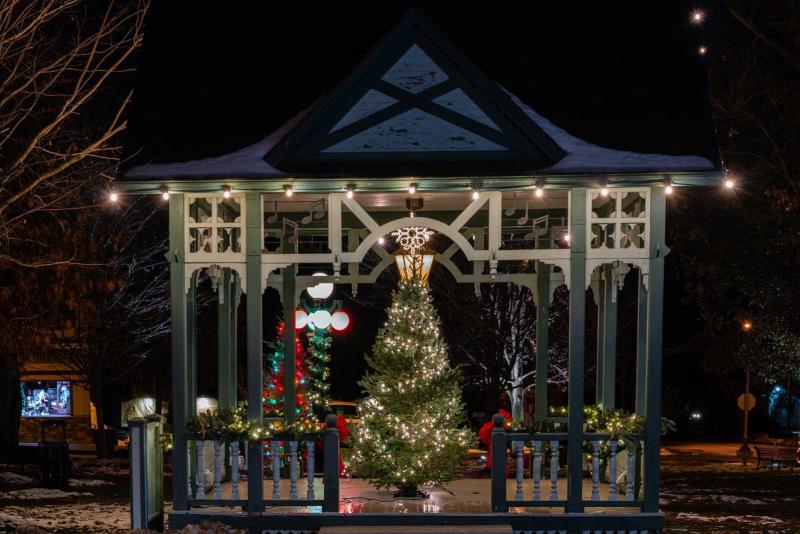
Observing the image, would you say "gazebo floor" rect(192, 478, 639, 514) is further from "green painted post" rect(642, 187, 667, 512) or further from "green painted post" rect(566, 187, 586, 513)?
"green painted post" rect(642, 187, 667, 512)

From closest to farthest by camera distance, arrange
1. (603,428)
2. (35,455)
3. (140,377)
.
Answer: (603,428), (35,455), (140,377)

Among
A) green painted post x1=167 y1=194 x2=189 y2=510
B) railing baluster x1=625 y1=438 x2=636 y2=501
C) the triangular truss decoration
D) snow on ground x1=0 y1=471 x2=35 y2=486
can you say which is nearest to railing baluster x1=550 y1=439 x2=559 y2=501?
railing baluster x1=625 y1=438 x2=636 y2=501

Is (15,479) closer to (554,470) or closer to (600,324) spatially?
(600,324)

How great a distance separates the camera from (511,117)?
31.6 ft

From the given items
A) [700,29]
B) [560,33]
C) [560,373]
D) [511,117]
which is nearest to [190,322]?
[511,117]

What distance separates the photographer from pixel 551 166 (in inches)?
375

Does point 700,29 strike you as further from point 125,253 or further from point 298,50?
point 125,253

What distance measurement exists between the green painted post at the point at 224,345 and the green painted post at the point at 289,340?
798 mm

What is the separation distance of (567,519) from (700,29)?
46.2ft

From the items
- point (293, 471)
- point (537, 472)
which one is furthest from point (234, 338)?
point (537, 472)

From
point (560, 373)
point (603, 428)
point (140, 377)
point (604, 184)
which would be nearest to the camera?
point (604, 184)

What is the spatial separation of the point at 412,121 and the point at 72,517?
889cm

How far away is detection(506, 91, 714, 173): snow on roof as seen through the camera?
944cm

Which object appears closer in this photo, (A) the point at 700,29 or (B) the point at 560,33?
A: (B) the point at 560,33
